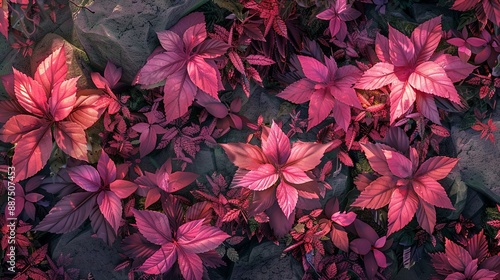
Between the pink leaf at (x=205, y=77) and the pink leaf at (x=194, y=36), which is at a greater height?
the pink leaf at (x=194, y=36)

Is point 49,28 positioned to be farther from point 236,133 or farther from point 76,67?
point 236,133

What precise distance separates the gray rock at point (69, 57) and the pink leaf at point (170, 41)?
0.55 meters

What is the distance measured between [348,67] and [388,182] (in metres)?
0.67

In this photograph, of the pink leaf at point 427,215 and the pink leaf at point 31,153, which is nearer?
the pink leaf at point 31,153

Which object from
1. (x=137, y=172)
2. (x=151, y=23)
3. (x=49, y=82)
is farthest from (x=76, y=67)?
(x=137, y=172)

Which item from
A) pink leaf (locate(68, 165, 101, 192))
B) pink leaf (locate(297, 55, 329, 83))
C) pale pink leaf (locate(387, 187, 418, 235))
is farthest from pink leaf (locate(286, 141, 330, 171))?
pink leaf (locate(68, 165, 101, 192))

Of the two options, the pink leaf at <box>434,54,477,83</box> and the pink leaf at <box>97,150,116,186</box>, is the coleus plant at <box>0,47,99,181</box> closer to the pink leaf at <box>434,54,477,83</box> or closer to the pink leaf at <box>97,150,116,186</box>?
the pink leaf at <box>97,150,116,186</box>

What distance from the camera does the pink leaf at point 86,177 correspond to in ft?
6.88

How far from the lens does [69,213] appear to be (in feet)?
6.87

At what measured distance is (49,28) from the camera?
2.35m

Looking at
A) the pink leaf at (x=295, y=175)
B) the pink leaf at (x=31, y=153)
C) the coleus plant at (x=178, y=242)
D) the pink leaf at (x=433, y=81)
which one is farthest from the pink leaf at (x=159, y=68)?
the pink leaf at (x=433, y=81)

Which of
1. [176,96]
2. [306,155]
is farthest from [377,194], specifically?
[176,96]

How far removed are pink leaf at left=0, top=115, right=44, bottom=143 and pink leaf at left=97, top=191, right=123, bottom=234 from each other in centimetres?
50

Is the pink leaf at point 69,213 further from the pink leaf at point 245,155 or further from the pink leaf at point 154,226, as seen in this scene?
the pink leaf at point 245,155
